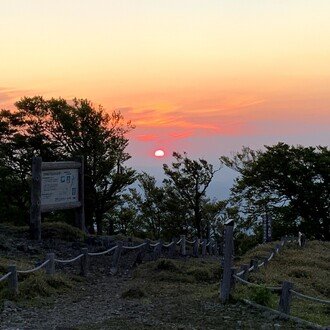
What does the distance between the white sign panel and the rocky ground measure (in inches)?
294

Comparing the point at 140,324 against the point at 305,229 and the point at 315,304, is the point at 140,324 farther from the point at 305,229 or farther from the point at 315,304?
the point at 305,229

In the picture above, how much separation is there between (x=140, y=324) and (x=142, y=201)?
33.5m

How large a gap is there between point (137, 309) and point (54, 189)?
1213 centimetres

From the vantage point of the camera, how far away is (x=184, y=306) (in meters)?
10.9

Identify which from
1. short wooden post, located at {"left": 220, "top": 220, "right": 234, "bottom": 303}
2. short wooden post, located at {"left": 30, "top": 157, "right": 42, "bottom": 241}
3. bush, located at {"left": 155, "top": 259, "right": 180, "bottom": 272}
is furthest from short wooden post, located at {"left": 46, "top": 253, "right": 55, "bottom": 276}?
short wooden post, located at {"left": 30, "top": 157, "right": 42, "bottom": 241}

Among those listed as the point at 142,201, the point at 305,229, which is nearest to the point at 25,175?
the point at 142,201

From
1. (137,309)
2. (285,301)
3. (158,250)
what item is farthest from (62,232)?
(285,301)

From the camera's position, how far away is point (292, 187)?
33938 mm

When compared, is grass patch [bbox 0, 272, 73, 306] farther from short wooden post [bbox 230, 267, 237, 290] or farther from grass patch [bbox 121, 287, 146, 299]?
short wooden post [bbox 230, 267, 237, 290]

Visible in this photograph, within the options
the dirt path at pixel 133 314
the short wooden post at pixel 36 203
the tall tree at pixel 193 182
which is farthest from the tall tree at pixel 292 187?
the dirt path at pixel 133 314

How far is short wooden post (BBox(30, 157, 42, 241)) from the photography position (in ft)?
67.8

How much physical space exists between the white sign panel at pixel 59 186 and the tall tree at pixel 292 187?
52.6 feet

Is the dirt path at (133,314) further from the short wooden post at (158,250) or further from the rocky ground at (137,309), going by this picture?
the short wooden post at (158,250)

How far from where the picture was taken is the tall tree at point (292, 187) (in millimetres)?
33062
